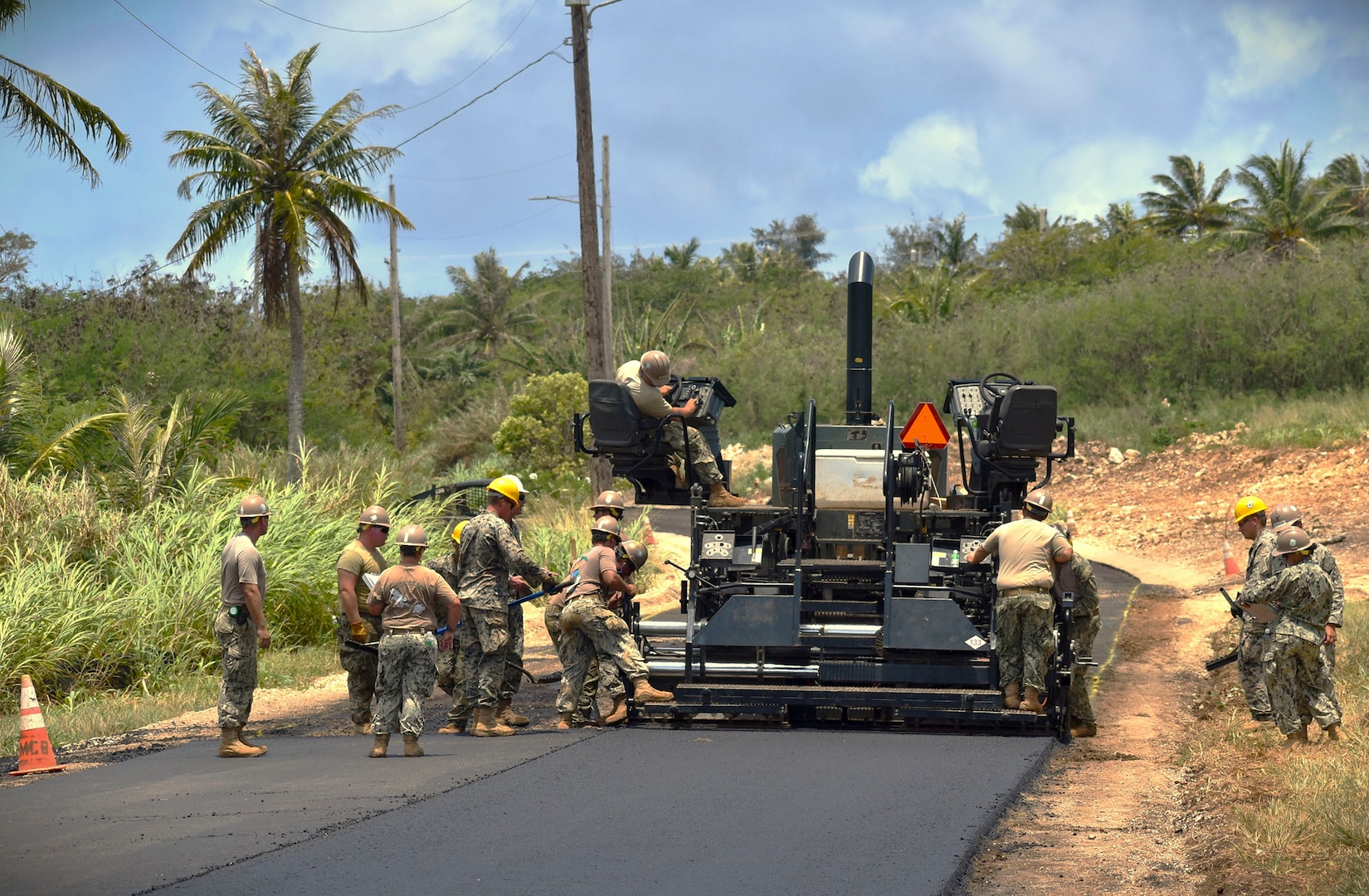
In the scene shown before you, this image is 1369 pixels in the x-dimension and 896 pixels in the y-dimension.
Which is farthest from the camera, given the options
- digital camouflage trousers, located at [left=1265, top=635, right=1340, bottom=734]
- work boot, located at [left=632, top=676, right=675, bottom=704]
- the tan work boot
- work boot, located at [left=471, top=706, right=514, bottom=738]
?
the tan work boot

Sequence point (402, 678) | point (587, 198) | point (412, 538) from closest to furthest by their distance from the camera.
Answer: point (402, 678)
point (412, 538)
point (587, 198)

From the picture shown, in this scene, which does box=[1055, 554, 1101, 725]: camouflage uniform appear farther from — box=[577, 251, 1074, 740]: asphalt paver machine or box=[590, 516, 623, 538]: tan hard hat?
box=[590, 516, 623, 538]: tan hard hat

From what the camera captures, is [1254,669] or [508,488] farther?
[508,488]

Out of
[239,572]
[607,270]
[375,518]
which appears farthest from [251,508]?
[607,270]

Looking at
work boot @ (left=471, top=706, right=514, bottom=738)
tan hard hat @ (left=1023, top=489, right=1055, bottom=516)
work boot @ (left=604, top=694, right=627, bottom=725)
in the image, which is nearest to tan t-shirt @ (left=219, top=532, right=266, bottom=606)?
work boot @ (left=471, top=706, right=514, bottom=738)

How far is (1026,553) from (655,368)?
336 cm

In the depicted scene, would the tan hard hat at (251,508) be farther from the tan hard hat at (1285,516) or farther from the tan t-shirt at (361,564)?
the tan hard hat at (1285,516)

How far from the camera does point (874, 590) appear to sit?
1126 centimetres

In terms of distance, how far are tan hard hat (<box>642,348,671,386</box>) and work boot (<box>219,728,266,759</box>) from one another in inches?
168

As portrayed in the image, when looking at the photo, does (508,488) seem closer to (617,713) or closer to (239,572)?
(617,713)

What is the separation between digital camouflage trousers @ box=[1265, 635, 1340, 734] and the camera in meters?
9.80

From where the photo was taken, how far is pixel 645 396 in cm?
1180

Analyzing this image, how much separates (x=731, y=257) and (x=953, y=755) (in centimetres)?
6984

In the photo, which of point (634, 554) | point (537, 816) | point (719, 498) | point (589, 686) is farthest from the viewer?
point (719, 498)
